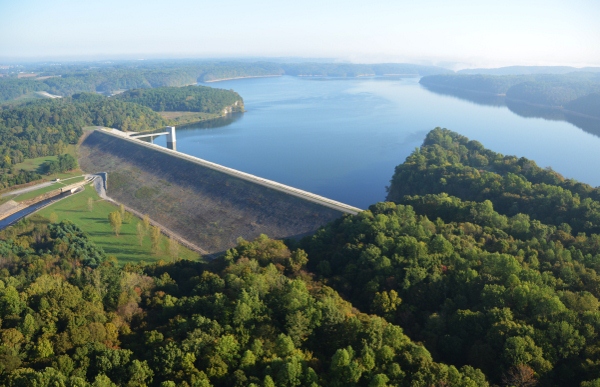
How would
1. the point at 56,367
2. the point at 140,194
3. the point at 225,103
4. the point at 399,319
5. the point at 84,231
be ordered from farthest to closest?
1. the point at 225,103
2. the point at 140,194
3. the point at 84,231
4. the point at 399,319
5. the point at 56,367

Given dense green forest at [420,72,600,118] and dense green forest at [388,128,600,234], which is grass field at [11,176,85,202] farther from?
dense green forest at [420,72,600,118]

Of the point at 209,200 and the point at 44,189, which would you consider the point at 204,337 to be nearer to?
the point at 209,200

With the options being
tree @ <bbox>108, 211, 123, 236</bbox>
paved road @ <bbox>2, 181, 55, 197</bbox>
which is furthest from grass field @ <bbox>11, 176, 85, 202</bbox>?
tree @ <bbox>108, 211, 123, 236</bbox>

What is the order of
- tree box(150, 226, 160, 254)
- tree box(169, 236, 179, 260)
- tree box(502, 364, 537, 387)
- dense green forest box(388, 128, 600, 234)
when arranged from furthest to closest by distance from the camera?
tree box(150, 226, 160, 254)
tree box(169, 236, 179, 260)
dense green forest box(388, 128, 600, 234)
tree box(502, 364, 537, 387)

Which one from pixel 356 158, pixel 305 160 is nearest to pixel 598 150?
pixel 356 158

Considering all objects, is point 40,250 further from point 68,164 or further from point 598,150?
point 598,150

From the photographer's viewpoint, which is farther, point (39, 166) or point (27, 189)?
point (39, 166)

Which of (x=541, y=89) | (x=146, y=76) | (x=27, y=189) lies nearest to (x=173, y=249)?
→ (x=27, y=189)
